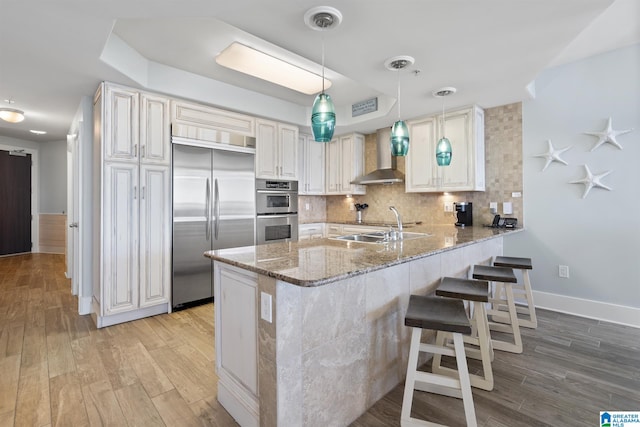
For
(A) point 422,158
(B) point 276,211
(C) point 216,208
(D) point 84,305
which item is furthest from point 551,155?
(D) point 84,305

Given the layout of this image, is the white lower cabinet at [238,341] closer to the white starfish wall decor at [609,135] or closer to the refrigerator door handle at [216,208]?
the refrigerator door handle at [216,208]

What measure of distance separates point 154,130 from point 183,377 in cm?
239

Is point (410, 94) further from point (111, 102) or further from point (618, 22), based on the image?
point (111, 102)

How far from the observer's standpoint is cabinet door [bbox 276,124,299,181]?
166 inches

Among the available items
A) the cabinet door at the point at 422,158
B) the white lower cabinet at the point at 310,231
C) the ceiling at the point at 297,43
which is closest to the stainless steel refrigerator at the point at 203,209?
the ceiling at the point at 297,43

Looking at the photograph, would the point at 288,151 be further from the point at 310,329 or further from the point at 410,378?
the point at 410,378

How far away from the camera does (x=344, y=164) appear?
5.13 metres

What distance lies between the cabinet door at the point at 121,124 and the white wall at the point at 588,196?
4262mm

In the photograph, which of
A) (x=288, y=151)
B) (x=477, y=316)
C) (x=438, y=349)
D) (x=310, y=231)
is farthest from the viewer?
(x=310, y=231)

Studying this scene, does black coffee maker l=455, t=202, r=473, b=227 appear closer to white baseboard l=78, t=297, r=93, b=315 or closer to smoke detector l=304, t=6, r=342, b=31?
smoke detector l=304, t=6, r=342, b=31

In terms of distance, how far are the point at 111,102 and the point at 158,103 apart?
43 cm

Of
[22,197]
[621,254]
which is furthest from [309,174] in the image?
[22,197]

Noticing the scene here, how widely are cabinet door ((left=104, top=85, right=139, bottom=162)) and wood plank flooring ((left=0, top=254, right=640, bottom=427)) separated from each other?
66.5 inches

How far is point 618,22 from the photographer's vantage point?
2531 millimetres
